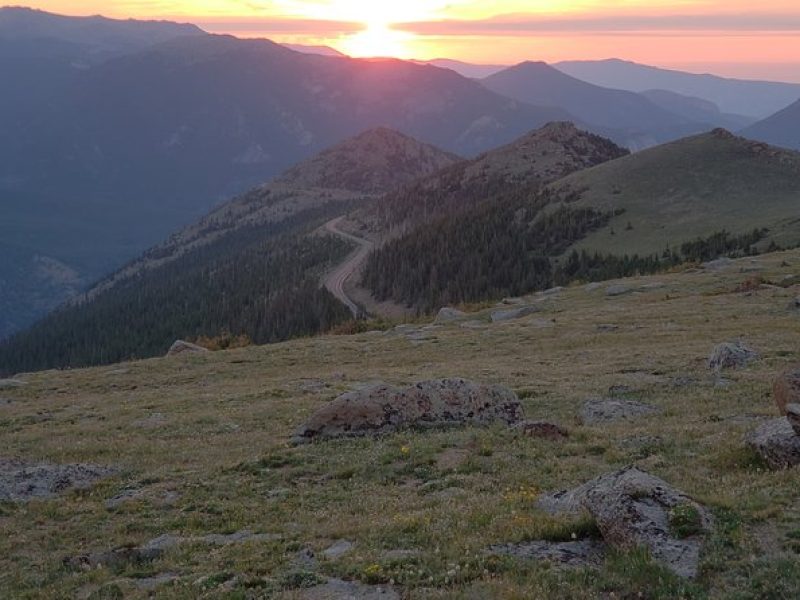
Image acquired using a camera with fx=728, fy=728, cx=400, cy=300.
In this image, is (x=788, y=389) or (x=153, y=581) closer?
(x=153, y=581)

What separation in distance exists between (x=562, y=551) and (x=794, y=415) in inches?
299

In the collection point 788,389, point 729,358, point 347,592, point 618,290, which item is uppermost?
point 788,389

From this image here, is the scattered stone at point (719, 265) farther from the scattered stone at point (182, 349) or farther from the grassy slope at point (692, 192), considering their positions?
the scattered stone at point (182, 349)

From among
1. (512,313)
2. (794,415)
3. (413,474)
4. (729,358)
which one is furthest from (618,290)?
(794,415)

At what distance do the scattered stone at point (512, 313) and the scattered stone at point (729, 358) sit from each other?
28.4 metres

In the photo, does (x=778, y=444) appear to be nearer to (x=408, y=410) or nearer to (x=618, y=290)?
(x=408, y=410)

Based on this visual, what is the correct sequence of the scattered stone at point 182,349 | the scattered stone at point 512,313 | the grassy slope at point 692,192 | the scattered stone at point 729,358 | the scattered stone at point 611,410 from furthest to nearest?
the grassy slope at point 692,192
the scattered stone at point 182,349
the scattered stone at point 512,313
the scattered stone at point 729,358
the scattered stone at point 611,410

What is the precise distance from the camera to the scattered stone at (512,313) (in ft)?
204

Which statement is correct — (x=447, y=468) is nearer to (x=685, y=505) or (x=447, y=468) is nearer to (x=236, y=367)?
(x=685, y=505)

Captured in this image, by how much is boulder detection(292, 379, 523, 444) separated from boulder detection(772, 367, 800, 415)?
9.19 meters

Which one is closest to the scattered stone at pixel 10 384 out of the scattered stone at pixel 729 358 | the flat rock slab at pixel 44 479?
the flat rock slab at pixel 44 479

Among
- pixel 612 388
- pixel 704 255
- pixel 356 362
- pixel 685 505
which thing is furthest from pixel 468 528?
pixel 704 255

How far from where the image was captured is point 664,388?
99.0 ft

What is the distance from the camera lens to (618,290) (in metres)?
68.3
